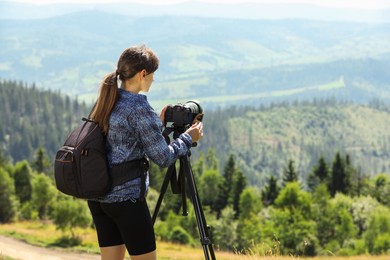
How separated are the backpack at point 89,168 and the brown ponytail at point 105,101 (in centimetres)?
5

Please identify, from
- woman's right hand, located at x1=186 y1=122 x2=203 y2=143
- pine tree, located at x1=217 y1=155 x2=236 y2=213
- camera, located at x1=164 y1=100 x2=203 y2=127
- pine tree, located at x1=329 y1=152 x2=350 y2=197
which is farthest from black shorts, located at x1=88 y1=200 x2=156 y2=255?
pine tree, located at x1=329 y1=152 x2=350 y2=197

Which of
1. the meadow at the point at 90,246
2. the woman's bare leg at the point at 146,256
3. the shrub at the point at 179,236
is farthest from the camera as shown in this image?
the shrub at the point at 179,236

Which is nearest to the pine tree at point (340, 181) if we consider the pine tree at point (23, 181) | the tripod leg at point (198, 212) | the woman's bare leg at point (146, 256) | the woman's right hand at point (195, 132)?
the pine tree at point (23, 181)

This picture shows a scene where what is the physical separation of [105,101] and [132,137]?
0.33 m

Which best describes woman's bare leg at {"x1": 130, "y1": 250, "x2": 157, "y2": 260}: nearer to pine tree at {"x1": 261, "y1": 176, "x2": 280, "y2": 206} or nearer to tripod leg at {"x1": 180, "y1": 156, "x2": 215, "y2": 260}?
tripod leg at {"x1": 180, "y1": 156, "x2": 215, "y2": 260}

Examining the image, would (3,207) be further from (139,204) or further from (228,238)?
(139,204)

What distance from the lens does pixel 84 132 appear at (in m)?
4.66

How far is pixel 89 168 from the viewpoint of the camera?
4547 mm

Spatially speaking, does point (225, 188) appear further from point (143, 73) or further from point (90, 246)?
point (143, 73)

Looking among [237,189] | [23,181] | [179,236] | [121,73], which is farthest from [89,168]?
[237,189]

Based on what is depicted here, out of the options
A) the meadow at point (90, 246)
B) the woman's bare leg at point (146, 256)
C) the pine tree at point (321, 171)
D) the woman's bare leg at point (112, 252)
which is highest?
the woman's bare leg at point (146, 256)

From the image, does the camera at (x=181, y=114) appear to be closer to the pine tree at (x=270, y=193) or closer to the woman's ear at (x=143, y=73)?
the woman's ear at (x=143, y=73)

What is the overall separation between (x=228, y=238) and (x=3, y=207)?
2547 centimetres

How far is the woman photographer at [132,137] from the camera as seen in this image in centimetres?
459
